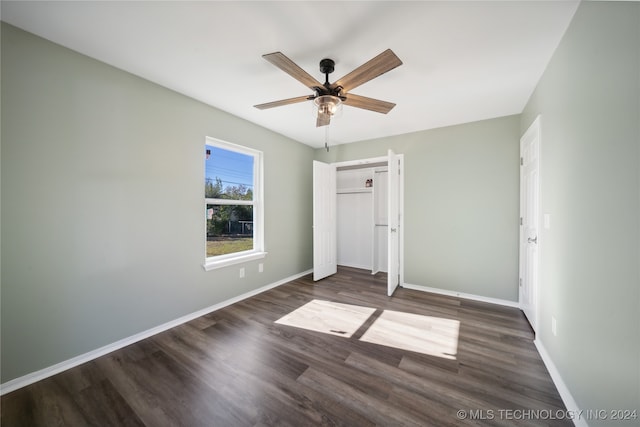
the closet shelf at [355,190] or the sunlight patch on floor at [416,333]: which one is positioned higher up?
the closet shelf at [355,190]

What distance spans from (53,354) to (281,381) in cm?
178

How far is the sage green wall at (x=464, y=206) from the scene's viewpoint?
10.1ft

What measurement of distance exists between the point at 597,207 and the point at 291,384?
2136 millimetres

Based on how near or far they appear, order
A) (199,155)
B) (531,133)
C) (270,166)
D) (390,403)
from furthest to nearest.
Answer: (270,166) → (199,155) → (531,133) → (390,403)

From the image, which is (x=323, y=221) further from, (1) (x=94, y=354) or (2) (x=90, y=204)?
(1) (x=94, y=354)

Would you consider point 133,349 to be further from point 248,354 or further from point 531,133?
point 531,133

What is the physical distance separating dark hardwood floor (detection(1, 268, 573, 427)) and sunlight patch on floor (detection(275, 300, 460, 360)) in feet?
0.30

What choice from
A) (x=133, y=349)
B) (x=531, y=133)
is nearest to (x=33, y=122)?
(x=133, y=349)

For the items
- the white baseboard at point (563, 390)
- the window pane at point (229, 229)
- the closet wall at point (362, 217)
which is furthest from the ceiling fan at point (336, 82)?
the closet wall at point (362, 217)

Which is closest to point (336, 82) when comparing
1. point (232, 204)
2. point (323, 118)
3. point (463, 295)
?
point (323, 118)

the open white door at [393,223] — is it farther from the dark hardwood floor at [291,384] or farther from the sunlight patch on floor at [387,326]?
the dark hardwood floor at [291,384]

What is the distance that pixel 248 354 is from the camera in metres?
2.03

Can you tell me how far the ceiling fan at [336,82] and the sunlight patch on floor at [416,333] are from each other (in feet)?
7.05

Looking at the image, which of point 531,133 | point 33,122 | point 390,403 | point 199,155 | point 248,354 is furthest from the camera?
point 199,155
